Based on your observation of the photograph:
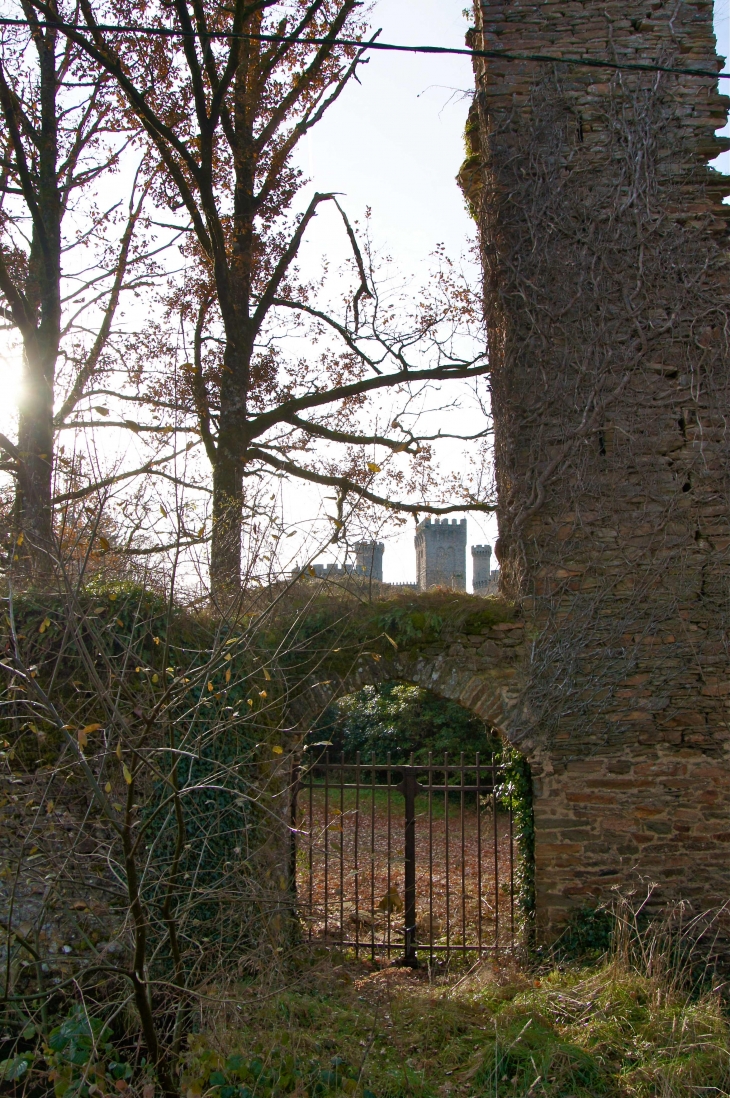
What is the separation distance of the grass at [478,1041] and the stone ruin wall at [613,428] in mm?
1240

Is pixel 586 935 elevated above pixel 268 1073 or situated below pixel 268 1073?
below

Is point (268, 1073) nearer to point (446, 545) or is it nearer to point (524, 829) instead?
A: point (524, 829)

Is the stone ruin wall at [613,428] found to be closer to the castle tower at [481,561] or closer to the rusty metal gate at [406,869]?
the rusty metal gate at [406,869]

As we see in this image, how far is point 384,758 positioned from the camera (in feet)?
47.6

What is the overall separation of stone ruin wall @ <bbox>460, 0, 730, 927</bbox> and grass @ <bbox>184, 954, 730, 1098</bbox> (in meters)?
1.24

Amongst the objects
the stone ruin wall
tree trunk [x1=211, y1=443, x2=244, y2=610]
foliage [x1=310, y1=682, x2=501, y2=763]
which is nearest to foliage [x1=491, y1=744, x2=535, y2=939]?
the stone ruin wall

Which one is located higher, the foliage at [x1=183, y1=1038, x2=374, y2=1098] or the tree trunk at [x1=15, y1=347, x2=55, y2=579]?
the tree trunk at [x1=15, y1=347, x2=55, y2=579]

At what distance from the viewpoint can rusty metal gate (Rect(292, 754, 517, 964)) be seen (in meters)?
6.66

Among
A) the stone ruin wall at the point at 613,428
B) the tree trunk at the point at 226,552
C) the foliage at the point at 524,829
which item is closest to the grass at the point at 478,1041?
the foliage at the point at 524,829

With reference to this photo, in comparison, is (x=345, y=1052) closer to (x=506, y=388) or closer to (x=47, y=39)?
(x=506, y=388)

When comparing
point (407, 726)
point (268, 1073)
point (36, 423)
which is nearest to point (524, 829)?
point (268, 1073)

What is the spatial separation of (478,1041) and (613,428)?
4548mm

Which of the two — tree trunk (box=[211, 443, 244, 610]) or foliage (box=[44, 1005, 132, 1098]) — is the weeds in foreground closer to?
foliage (box=[44, 1005, 132, 1098])

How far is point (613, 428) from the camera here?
271 inches
